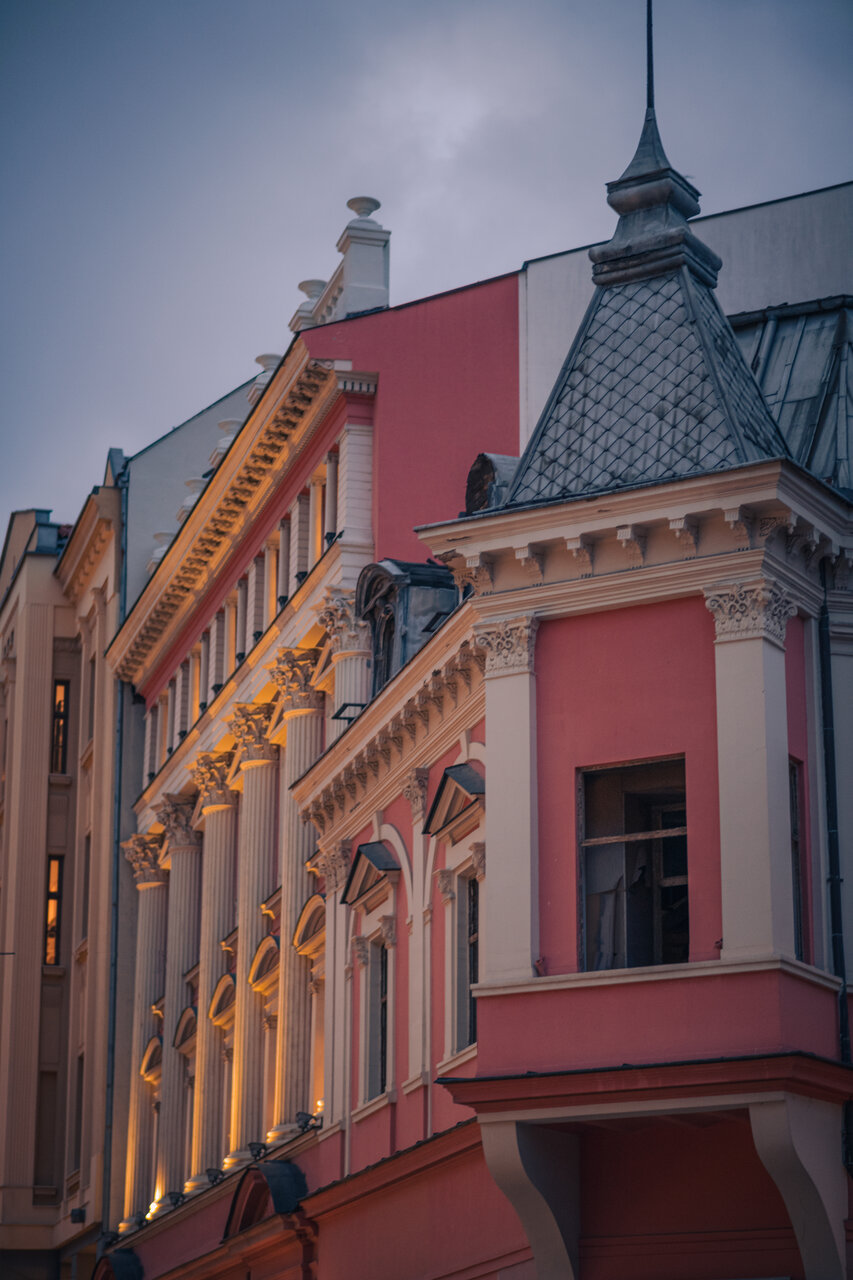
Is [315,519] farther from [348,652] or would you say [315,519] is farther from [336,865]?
[336,865]

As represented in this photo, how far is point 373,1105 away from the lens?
2878 centimetres

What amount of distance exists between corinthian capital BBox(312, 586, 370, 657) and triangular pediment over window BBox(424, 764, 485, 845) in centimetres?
918

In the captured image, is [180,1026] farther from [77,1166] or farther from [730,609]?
[730,609]

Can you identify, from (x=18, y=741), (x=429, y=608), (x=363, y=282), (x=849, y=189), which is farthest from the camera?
(x=18, y=741)

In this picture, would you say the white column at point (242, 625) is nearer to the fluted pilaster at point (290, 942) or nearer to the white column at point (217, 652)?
the white column at point (217, 652)

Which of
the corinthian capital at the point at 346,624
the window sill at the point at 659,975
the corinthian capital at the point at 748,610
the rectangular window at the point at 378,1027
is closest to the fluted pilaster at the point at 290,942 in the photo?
the corinthian capital at the point at 346,624

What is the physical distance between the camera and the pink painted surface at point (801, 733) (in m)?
21.8

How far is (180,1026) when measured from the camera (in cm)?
4606

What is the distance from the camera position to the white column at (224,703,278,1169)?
130 feet

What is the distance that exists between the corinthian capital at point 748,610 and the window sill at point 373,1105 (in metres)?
8.95

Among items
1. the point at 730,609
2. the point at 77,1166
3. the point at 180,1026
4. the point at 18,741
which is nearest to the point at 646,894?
the point at 730,609

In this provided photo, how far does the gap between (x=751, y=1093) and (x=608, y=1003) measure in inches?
70.1

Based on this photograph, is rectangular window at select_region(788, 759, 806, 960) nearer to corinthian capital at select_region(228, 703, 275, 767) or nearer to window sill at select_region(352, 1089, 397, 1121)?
window sill at select_region(352, 1089, 397, 1121)

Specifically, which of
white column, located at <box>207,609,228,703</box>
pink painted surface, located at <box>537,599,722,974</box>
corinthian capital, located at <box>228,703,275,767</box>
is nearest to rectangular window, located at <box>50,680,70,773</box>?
white column, located at <box>207,609,228,703</box>
